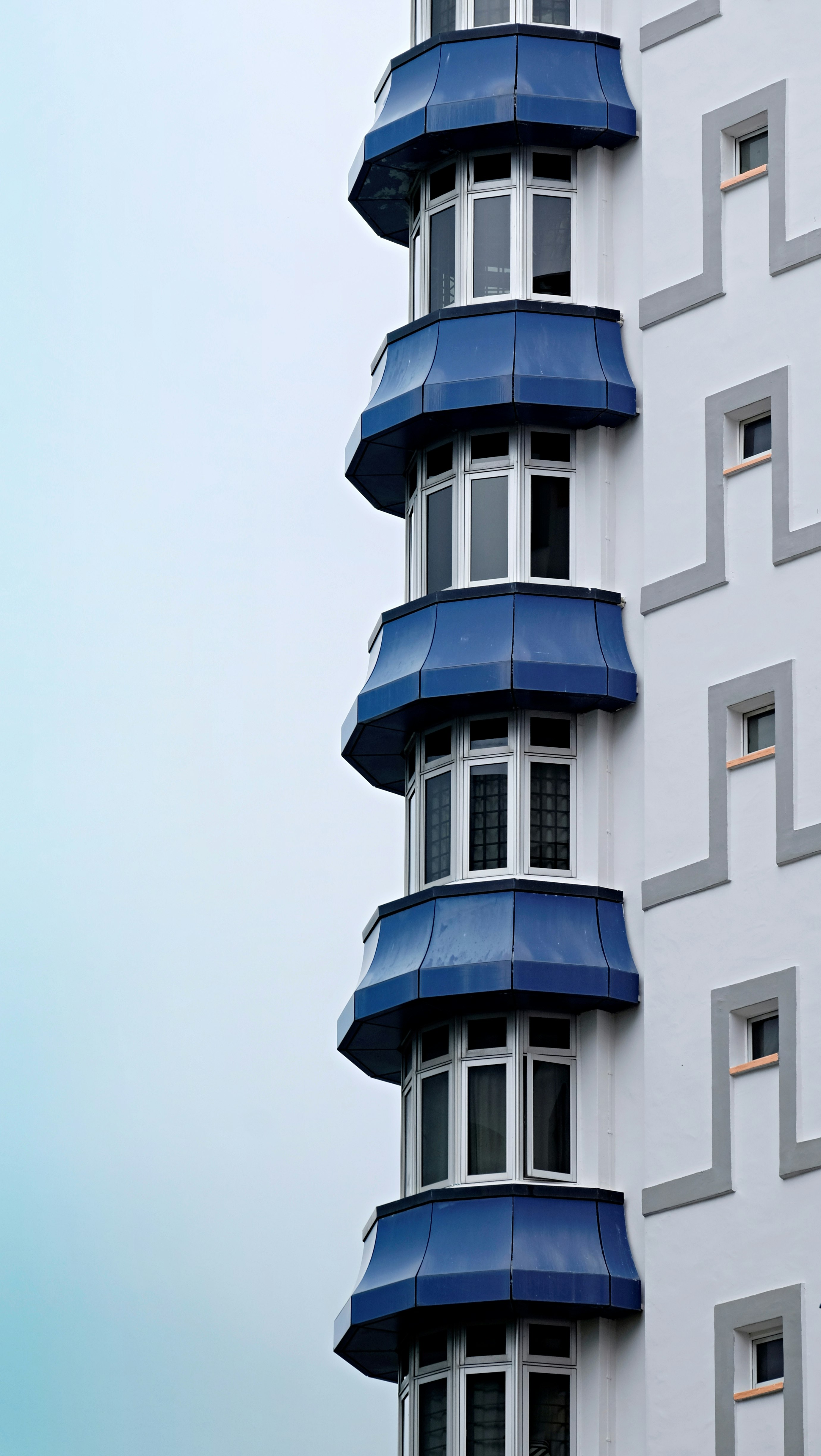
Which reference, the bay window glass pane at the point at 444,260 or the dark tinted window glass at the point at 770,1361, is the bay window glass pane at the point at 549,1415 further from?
the bay window glass pane at the point at 444,260

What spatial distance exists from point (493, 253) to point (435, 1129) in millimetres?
12938

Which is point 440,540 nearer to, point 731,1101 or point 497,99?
point 497,99

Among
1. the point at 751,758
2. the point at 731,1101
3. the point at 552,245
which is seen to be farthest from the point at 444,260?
the point at 731,1101

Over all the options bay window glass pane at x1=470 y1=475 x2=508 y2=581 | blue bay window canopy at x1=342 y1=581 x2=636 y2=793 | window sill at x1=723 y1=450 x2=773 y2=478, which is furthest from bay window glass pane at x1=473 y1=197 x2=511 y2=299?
window sill at x1=723 y1=450 x2=773 y2=478

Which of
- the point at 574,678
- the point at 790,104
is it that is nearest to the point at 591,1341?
the point at 574,678

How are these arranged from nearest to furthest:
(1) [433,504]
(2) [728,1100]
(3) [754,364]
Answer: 1. (2) [728,1100]
2. (3) [754,364]
3. (1) [433,504]

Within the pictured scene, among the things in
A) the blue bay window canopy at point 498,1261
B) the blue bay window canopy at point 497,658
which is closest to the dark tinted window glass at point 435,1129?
the blue bay window canopy at point 498,1261

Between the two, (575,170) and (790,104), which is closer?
(790,104)

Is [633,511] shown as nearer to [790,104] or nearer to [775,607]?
[775,607]

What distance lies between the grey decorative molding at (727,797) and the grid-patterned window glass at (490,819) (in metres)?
2.27

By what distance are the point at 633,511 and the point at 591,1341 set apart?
454 inches

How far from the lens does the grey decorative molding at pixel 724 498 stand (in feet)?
125

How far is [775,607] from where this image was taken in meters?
38.0

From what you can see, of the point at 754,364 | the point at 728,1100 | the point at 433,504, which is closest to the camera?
the point at 728,1100
